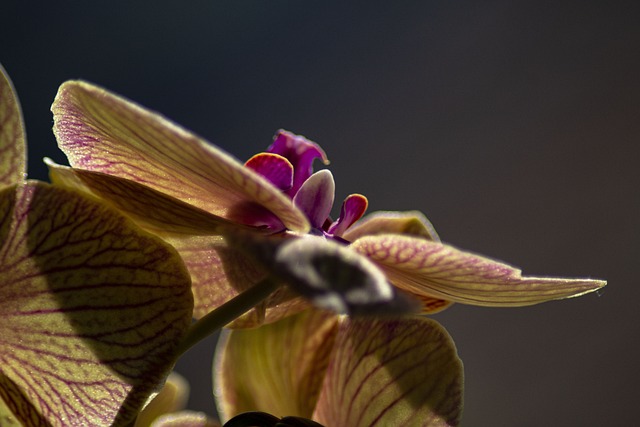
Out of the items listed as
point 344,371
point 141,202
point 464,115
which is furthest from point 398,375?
point 464,115

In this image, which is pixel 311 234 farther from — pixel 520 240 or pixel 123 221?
pixel 520 240

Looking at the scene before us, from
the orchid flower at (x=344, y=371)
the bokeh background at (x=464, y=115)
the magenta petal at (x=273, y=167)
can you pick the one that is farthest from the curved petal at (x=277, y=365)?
the bokeh background at (x=464, y=115)

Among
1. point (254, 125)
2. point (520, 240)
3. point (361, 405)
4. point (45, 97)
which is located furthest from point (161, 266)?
point (45, 97)

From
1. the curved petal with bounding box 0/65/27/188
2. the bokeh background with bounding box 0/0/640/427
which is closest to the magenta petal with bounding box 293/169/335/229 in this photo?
the curved petal with bounding box 0/65/27/188

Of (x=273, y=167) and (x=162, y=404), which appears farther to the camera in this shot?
(x=162, y=404)

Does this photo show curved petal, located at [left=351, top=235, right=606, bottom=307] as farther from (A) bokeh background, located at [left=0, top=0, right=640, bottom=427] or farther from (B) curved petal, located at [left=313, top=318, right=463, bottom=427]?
(A) bokeh background, located at [left=0, top=0, right=640, bottom=427]

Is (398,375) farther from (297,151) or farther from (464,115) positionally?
(464,115)

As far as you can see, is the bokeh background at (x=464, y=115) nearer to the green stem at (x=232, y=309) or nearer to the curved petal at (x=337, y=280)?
the green stem at (x=232, y=309)
